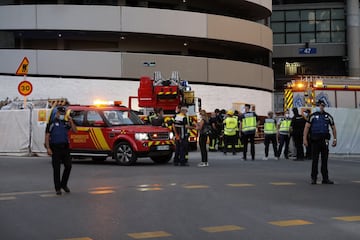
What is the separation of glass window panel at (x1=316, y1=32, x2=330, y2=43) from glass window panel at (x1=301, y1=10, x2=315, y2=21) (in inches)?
62.3

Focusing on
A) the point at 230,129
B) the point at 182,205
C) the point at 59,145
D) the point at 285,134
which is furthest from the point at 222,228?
the point at 230,129

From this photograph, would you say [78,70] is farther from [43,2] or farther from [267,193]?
[267,193]

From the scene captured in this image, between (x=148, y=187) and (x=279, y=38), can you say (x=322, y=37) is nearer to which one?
(x=279, y=38)

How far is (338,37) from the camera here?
176 ft

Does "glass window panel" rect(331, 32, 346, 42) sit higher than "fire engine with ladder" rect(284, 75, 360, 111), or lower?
higher

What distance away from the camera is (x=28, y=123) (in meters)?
23.0

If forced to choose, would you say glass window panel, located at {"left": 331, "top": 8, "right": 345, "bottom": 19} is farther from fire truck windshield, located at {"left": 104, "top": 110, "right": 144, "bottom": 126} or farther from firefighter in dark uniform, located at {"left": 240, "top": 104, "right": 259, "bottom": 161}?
fire truck windshield, located at {"left": 104, "top": 110, "right": 144, "bottom": 126}

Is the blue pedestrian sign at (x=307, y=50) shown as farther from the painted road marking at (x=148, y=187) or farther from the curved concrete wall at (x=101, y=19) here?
the painted road marking at (x=148, y=187)

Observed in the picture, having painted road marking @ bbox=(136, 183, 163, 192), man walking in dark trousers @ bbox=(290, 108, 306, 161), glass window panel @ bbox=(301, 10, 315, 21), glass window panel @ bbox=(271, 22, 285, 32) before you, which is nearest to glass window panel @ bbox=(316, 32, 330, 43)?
glass window panel @ bbox=(301, 10, 315, 21)

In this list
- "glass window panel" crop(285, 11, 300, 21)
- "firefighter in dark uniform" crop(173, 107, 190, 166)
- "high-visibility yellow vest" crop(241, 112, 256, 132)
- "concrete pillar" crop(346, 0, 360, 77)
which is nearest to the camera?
"firefighter in dark uniform" crop(173, 107, 190, 166)

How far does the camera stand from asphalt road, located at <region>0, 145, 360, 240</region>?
25.3 feet

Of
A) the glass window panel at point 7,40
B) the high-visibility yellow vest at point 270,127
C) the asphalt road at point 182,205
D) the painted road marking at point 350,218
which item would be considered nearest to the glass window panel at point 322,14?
the glass window panel at point 7,40

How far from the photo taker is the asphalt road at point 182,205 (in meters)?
7.72

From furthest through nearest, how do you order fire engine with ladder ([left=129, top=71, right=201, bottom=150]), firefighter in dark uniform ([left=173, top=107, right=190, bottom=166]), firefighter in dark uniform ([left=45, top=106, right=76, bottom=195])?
fire engine with ladder ([left=129, top=71, right=201, bottom=150]) → firefighter in dark uniform ([left=173, top=107, right=190, bottom=166]) → firefighter in dark uniform ([left=45, top=106, right=76, bottom=195])
